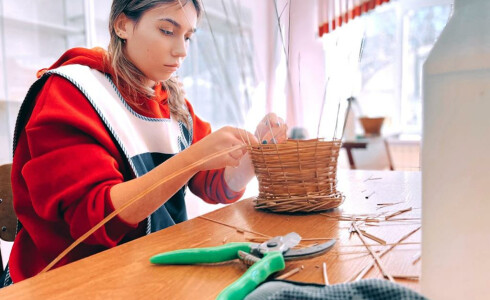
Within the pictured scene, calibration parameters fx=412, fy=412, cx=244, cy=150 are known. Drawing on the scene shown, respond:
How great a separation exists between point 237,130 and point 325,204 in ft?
0.66

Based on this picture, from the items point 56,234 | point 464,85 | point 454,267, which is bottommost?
point 56,234

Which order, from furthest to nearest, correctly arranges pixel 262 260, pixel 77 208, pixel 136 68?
1. pixel 136 68
2. pixel 77 208
3. pixel 262 260

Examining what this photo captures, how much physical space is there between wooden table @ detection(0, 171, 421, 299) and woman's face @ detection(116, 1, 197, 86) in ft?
1.24

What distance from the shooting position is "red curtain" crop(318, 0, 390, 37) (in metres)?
3.30

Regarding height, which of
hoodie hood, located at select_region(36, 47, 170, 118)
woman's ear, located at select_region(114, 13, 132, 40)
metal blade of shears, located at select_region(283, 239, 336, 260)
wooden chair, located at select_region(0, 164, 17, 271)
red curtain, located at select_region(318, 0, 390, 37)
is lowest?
wooden chair, located at select_region(0, 164, 17, 271)

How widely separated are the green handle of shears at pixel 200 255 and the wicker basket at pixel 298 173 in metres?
0.23

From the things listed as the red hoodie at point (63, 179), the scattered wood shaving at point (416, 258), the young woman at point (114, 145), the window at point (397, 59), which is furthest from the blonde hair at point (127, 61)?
the window at point (397, 59)

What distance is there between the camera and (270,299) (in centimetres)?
32

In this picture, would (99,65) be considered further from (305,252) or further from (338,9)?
(338,9)

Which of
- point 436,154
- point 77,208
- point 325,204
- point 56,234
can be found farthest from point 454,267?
point 56,234

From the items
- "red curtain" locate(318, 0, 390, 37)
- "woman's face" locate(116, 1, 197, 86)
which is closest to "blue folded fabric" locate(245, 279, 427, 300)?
"woman's face" locate(116, 1, 197, 86)

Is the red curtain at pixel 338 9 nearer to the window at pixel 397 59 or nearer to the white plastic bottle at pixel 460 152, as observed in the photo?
the window at pixel 397 59

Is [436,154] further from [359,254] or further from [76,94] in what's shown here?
[76,94]

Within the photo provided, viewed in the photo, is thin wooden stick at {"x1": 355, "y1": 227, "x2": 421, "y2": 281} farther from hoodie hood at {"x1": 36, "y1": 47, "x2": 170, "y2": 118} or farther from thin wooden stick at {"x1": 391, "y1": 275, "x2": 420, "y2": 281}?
hoodie hood at {"x1": 36, "y1": 47, "x2": 170, "y2": 118}
